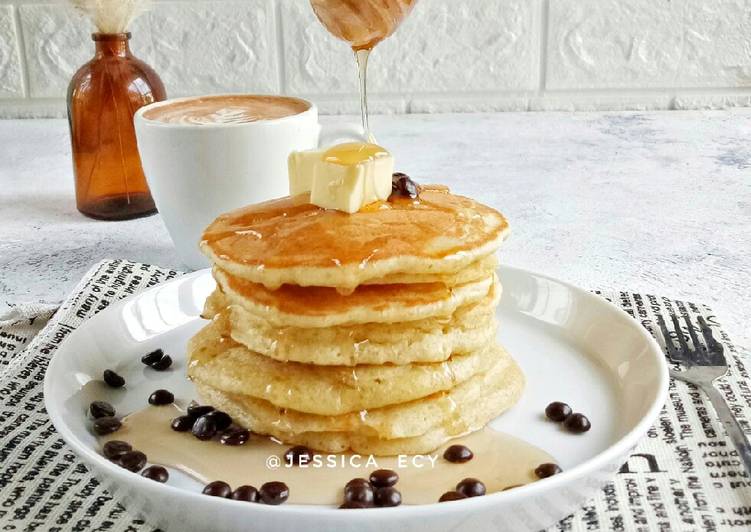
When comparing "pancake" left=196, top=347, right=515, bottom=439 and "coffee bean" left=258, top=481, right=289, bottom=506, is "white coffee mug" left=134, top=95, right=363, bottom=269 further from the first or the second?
"coffee bean" left=258, top=481, right=289, bottom=506

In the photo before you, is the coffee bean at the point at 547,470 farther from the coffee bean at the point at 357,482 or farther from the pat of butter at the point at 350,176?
the pat of butter at the point at 350,176

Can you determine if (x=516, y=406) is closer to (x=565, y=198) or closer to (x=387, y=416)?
(x=387, y=416)

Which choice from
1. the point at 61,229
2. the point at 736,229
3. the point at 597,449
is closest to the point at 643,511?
the point at 597,449

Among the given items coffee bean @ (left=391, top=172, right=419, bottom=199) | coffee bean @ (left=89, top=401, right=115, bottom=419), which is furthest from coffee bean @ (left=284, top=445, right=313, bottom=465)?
coffee bean @ (left=391, top=172, right=419, bottom=199)

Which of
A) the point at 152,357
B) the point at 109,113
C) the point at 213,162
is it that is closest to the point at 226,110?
the point at 213,162

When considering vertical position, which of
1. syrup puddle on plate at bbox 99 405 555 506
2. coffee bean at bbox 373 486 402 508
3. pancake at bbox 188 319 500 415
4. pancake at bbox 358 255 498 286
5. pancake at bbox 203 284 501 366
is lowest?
syrup puddle on plate at bbox 99 405 555 506
